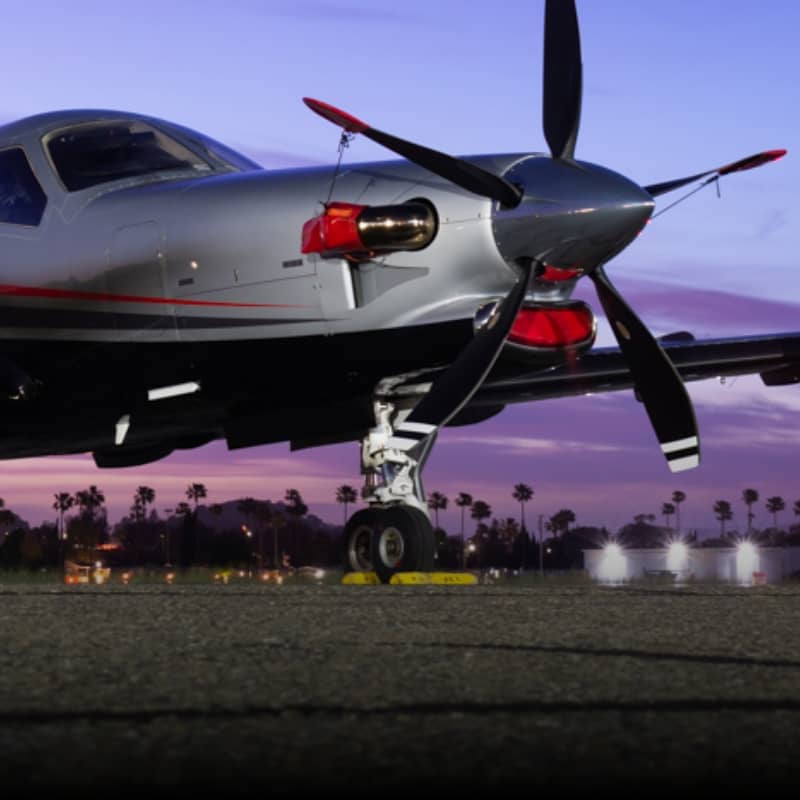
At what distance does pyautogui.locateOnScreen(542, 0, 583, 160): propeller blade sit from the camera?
42.8ft

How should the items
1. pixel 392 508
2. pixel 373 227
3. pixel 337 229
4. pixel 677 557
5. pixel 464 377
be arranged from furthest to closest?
pixel 677 557, pixel 392 508, pixel 464 377, pixel 337 229, pixel 373 227

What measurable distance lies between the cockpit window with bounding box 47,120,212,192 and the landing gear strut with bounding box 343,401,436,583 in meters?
3.02

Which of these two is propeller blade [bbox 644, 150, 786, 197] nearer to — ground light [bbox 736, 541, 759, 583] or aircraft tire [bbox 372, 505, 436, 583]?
aircraft tire [bbox 372, 505, 436, 583]

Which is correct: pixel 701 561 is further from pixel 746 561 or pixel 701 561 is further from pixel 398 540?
pixel 398 540

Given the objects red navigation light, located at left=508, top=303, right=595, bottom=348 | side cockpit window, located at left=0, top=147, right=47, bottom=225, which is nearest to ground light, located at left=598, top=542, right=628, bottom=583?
side cockpit window, located at left=0, top=147, right=47, bottom=225

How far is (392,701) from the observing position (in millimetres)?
5152

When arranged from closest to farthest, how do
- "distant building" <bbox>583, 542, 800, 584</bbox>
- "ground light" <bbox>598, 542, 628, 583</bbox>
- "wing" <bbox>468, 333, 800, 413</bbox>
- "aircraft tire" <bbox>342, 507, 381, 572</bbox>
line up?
1. "aircraft tire" <bbox>342, 507, 381, 572</bbox>
2. "wing" <bbox>468, 333, 800, 413</bbox>
3. "ground light" <bbox>598, 542, 628, 583</bbox>
4. "distant building" <bbox>583, 542, 800, 584</bbox>

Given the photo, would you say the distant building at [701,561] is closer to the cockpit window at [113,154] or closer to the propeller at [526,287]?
the propeller at [526,287]

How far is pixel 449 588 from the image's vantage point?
478 inches

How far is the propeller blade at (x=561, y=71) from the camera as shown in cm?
1303

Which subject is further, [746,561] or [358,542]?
[746,561]

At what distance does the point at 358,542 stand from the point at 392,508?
72 centimetres

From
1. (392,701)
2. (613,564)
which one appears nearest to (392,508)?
(392,701)

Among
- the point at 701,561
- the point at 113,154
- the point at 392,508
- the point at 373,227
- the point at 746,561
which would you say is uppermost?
the point at 701,561
